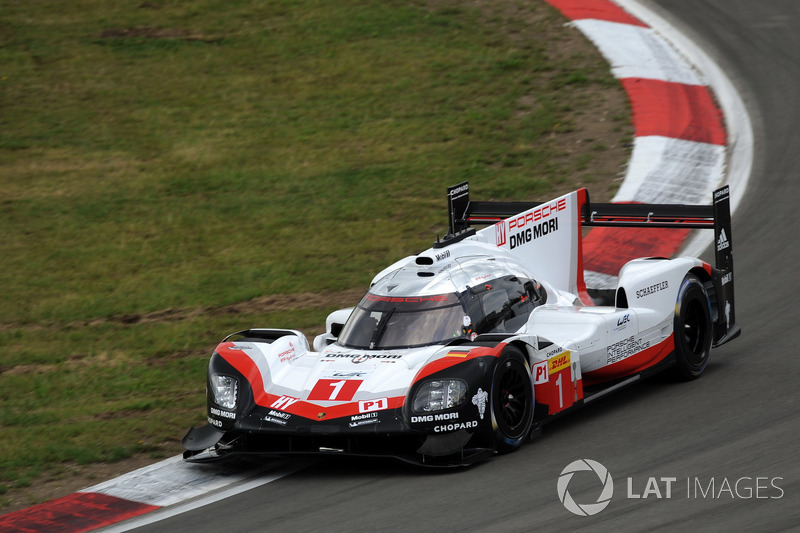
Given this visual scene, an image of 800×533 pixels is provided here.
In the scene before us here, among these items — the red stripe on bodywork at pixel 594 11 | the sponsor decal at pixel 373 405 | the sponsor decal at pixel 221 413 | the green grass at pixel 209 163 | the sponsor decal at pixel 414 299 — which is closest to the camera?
the sponsor decal at pixel 373 405

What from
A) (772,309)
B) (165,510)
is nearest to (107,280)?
(165,510)

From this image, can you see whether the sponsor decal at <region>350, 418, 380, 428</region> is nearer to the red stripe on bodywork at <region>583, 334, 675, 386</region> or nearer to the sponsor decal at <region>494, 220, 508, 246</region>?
the red stripe on bodywork at <region>583, 334, 675, 386</region>

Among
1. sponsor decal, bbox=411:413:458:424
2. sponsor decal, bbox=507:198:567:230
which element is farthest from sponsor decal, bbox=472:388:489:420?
sponsor decal, bbox=507:198:567:230

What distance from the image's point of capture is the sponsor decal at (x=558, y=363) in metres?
7.92

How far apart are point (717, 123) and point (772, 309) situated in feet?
16.5

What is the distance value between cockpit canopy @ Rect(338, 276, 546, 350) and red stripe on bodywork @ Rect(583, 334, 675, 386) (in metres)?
0.67

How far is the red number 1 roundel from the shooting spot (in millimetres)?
7480

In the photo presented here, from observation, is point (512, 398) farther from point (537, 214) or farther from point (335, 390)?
point (537, 214)

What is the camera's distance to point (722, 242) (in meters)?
9.74

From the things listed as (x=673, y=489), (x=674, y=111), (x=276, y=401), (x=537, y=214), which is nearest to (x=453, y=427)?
(x=276, y=401)

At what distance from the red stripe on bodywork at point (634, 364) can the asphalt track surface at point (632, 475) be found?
23 centimetres

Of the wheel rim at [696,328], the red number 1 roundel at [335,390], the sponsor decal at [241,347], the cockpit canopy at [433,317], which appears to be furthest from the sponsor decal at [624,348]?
the sponsor decal at [241,347]

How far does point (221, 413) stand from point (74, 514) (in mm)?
1159

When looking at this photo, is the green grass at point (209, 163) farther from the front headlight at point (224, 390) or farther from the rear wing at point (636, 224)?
the rear wing at point (636, 224)
